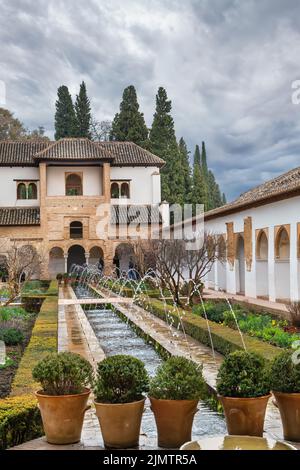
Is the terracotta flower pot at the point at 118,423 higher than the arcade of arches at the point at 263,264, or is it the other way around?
the arcade of arches at the point at 263,264

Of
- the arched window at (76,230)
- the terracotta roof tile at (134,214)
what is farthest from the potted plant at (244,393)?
the arched window at (76,230)

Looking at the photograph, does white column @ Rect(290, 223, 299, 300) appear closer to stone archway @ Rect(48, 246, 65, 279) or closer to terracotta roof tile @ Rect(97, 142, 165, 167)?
stone archway @ Rect(48, 246, 65, 279)

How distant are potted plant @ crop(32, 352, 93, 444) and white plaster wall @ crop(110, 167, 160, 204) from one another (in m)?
32.3

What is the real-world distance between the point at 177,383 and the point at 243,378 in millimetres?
564

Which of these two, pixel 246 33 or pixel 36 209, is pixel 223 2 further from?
pixel 36 209

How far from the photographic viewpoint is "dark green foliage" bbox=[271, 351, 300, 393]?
4.46 m

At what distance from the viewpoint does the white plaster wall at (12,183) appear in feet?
117

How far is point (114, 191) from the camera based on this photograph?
37625mm

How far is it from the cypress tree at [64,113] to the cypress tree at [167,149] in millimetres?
7503

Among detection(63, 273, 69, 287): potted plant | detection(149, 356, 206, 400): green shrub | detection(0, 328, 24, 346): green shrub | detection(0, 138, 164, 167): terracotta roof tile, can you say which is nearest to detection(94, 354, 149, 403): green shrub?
detection(149, 356, 206, 400): green shrub

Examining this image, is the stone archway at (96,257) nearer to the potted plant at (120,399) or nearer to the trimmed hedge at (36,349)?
the trimmed hedge at (36,349)

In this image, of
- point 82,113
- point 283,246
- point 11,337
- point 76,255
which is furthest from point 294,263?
point 82,113

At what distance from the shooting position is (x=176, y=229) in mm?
31094

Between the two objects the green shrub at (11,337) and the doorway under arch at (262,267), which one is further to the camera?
the doorway under arch at (262,267)
